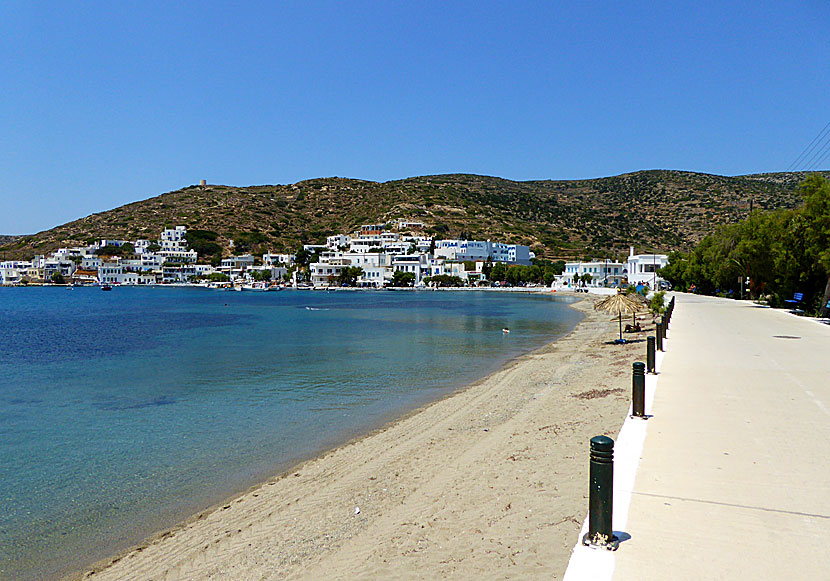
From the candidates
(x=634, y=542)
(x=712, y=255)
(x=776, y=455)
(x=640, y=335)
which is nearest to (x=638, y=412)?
(x=776, y=455)

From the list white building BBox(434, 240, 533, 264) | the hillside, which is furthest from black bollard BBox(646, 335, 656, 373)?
white building BBox(434, 240, 533, 264)

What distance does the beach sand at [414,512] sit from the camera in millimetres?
5426

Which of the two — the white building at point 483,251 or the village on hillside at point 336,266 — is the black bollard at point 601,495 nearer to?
the village on hillside at point 336,266

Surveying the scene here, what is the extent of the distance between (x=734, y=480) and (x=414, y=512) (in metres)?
3.41

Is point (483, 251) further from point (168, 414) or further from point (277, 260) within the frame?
point (168, 414)

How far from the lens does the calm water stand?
8.19 m

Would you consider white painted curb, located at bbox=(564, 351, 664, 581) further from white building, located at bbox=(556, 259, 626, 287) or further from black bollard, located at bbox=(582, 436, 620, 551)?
white building, located at bbox=(556, 259, 626, 287)

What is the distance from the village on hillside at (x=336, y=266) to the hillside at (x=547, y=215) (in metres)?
9.77

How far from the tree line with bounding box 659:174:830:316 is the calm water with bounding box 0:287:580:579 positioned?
42.5 feet

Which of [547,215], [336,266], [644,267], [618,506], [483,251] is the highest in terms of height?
[547,215]

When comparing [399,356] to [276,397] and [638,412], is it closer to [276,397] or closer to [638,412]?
[276,397]

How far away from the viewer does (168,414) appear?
14805 mm

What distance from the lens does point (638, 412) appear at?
8758 millimetres

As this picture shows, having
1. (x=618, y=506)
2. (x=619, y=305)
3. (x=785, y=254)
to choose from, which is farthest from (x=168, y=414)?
(x=785, y=254)
